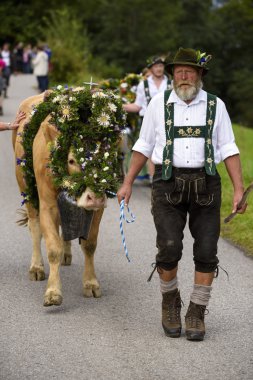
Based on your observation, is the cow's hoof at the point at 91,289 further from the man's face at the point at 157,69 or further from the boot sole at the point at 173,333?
the man's face at the point at 157,69

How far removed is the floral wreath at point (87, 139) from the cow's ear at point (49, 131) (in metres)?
0.05

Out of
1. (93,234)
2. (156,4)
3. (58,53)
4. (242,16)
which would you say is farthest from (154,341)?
(242,16)

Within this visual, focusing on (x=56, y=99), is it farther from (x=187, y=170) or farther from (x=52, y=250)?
(x=187, y=170)

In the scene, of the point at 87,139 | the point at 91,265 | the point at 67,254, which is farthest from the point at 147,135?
the point at 67,254

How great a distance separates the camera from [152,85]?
14.3 m

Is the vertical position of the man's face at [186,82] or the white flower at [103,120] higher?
the man's face at [186,82]

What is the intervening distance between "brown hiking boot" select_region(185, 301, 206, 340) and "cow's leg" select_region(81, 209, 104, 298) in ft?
4.75

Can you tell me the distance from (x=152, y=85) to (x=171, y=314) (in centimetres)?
773

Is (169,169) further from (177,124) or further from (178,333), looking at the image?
(178,333)

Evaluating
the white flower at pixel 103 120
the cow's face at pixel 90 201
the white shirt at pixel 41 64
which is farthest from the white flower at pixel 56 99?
the white shirt at pixel 41 64

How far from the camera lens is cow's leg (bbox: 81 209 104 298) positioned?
821 centimetres

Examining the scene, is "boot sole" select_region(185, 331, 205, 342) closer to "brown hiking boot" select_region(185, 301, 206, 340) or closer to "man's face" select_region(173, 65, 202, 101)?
"brown hiking boot" select_region(185, 301, 206, 340)

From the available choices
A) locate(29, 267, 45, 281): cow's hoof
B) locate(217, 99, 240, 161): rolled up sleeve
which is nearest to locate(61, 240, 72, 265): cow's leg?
locate(29, 267, 45, 281): cow's hoof

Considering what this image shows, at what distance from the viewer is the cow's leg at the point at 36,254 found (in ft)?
29.1
